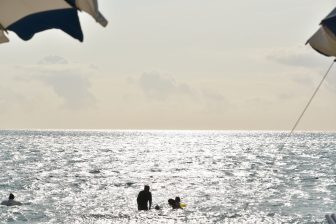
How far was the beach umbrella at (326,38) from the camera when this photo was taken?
8498 millimetres

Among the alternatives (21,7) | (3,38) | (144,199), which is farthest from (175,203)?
(21,7)

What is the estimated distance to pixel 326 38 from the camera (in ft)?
30.7

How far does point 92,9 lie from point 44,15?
0.62 metres

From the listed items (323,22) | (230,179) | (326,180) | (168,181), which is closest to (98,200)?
(168,181)

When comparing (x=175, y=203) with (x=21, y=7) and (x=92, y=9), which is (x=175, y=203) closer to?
(x=21, y=7)

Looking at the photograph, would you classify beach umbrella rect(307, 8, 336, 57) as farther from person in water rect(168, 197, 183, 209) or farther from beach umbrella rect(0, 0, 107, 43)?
person in water rect(168, 197, 183, 209)

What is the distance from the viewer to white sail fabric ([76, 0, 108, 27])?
19.6 ft

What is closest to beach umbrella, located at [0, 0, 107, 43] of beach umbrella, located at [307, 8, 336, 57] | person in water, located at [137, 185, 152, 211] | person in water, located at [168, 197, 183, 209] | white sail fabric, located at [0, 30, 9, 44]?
white sail fabric, located at [0, 30, 9, 44]

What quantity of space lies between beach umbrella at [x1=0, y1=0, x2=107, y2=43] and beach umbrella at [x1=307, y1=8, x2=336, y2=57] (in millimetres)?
3792

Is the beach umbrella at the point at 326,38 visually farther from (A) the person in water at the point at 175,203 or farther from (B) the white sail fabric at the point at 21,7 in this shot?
(A) the person in water at the point at 175,203

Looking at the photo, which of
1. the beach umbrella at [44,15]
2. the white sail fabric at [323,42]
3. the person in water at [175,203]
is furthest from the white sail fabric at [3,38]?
the person in water at [175,203]

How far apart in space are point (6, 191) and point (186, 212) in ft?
62.1

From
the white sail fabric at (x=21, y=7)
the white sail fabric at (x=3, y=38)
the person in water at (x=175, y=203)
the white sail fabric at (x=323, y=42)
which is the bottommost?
the person in water at (x=175, y=203)

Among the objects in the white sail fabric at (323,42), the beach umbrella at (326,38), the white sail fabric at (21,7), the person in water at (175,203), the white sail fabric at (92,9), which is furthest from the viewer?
the person in water at (175,203)
